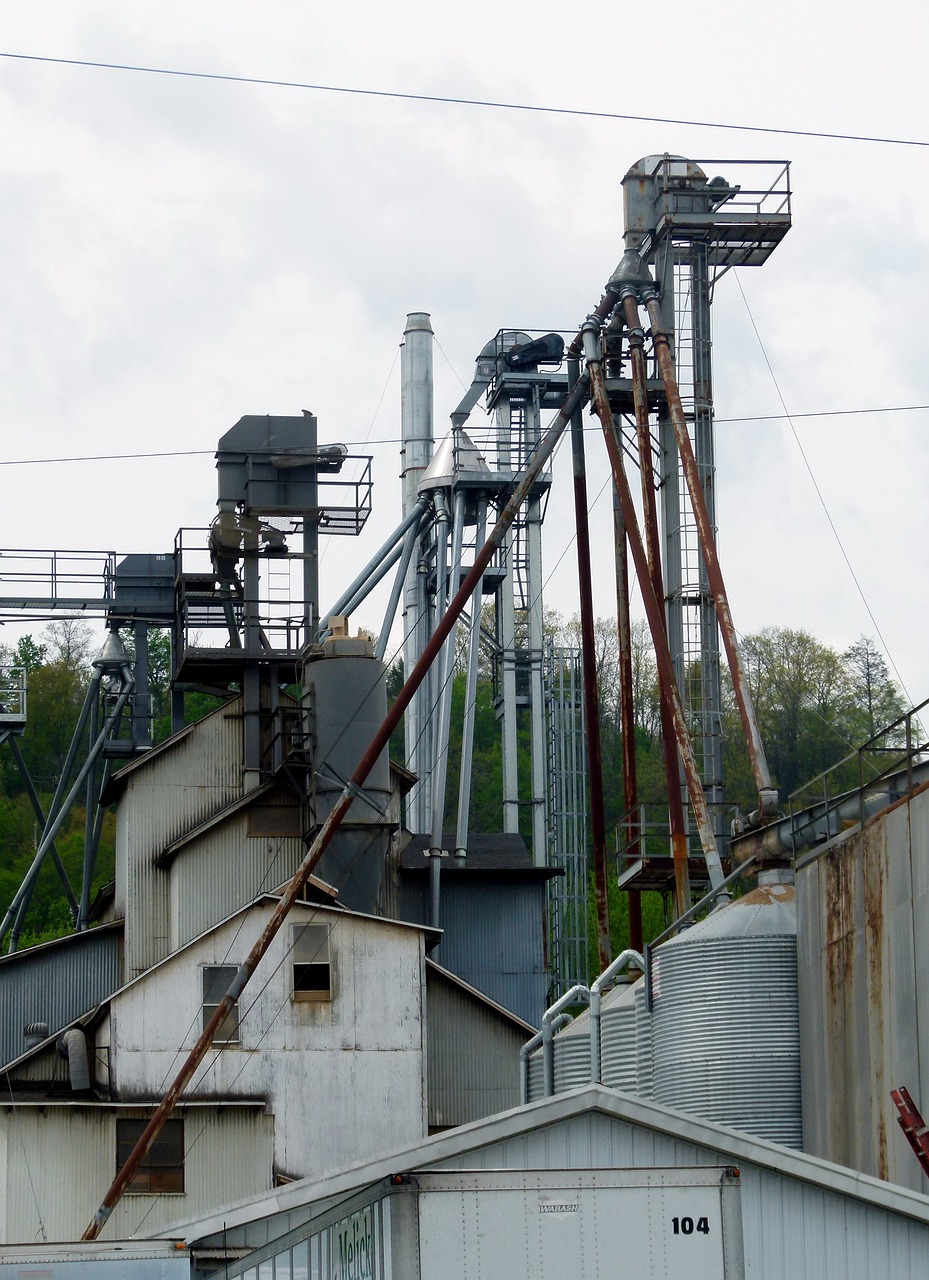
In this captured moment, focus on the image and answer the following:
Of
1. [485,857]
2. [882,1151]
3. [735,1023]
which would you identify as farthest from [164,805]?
[882,1151]

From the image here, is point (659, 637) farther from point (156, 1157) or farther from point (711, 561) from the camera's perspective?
point (156, 1157)

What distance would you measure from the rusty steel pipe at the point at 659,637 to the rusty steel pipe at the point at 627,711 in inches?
53.0

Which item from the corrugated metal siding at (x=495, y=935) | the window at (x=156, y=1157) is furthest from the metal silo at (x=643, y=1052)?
the corrugated metal siding at (x=495, y=935)

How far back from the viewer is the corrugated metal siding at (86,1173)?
34500 mm

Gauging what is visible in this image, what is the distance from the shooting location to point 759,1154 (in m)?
15.4

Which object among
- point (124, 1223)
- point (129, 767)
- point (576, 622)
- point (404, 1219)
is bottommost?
point (124, 1223)

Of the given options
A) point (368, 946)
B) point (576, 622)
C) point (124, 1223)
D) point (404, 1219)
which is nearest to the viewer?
point (404, 1219)

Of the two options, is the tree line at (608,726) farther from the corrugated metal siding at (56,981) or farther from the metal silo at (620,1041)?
the metal silo at (620,1041)

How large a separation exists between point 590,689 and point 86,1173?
12.7 metres

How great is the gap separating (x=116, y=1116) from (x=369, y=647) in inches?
474

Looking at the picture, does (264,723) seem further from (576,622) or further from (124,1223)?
(576,622)

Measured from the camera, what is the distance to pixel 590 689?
122ft

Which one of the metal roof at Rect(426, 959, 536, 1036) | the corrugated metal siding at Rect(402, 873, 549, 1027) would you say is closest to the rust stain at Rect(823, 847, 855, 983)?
the metal roof at Rect(426, 959, 536, 1036)

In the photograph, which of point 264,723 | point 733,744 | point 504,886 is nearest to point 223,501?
point 264,723
